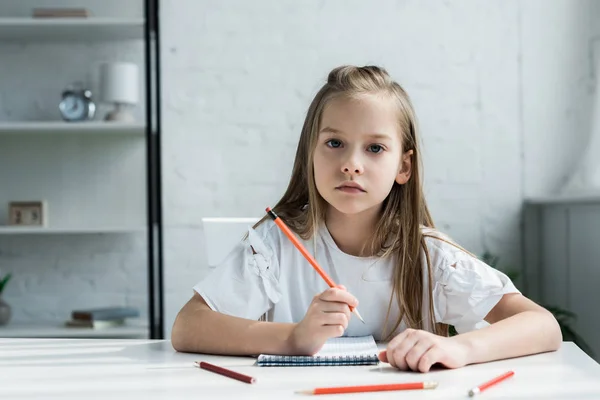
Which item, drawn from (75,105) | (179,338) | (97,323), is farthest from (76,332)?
(179,338)

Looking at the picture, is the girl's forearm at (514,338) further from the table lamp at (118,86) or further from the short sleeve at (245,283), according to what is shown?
the table lamp at (118,86)

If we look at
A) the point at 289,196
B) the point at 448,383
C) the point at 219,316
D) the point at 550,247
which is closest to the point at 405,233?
the point at 289,196

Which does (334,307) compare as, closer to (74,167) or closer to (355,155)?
(355,155)

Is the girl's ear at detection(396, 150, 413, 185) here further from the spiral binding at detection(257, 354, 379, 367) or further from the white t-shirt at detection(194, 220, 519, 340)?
the spiral binding at detection(257, 354, 379, 367)

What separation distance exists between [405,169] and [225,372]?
0.64 m

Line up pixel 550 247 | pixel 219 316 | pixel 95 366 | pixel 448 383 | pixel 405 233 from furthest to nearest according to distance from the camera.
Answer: pixel 550 247, pixel 405 233, pixel 219 316, pixel 95 366, pixel 448 383

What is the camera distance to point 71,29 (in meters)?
3.13

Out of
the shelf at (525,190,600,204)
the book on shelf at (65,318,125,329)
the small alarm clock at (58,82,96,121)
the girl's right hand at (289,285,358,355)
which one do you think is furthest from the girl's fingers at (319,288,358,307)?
the small alarm clock at (58,82,96,121)

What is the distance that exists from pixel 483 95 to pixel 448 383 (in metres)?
2.57

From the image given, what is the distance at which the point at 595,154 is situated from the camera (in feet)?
9.63

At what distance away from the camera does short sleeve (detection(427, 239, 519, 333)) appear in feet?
4.19

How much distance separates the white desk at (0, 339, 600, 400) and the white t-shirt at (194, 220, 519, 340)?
0.16 meters

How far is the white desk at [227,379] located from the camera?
84 centimetres

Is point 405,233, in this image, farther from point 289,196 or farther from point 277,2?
point 277,2
